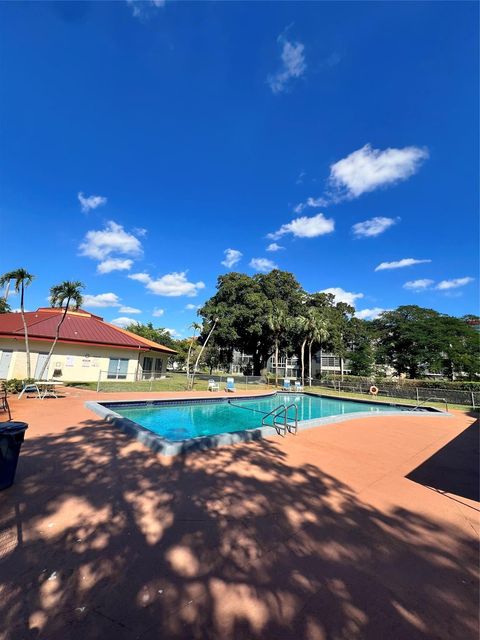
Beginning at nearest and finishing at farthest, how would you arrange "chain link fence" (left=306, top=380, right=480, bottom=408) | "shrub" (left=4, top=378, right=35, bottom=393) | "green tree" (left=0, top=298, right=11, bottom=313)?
"shrub" (left=4, top=378, right=35, bottom=393) → "chain link fence" (left=306, top=380, right=480, bottom=408) → "green tree" (left=0, top=298, right=11, bottom=313)

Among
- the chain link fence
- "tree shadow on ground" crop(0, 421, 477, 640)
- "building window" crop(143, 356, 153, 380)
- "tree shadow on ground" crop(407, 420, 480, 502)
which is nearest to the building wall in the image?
"building window" crop(143, 356, 153, 380)

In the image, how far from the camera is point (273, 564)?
3014 millimetres

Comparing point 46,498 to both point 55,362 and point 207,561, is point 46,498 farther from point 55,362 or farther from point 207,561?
point 55,362

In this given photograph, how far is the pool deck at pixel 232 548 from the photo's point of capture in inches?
Answer: 91.2

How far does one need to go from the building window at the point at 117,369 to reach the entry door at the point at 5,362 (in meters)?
6.46

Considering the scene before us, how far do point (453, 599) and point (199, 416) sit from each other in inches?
482

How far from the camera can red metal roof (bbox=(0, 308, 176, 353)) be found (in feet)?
67.8

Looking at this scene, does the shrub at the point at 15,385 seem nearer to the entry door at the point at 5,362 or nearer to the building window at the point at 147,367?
the entry door at the point at 5,362

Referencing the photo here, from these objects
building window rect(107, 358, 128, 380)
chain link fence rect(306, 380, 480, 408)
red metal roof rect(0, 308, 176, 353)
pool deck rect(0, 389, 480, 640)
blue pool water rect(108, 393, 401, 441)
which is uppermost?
red metal roof rect(0, 308, 176, 353)

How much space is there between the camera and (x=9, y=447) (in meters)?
4.21

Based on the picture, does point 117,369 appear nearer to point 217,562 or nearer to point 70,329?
Result: point 70,329

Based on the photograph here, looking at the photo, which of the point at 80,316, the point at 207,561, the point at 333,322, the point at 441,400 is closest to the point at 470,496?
the point at 207,561

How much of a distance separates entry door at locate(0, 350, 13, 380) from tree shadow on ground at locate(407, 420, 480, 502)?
78.8 feet

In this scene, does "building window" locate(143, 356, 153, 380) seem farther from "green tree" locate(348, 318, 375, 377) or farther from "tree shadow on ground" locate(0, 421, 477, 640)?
"green tree" locate(348, 318, 375, 377)
